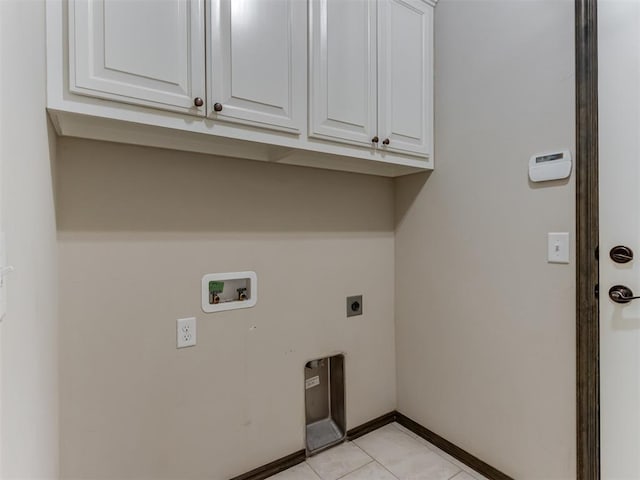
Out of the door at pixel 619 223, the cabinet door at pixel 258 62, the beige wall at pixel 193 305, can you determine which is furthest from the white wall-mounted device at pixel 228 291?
the door at pixel 619 223

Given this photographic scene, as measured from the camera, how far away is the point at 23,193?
0.76 meters

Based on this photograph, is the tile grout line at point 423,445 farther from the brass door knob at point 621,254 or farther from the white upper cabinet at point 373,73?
the white upper cabinet at point 373,73

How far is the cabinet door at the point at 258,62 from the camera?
3.97 feet

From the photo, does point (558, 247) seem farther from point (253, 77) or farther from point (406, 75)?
A: point (253, 77)

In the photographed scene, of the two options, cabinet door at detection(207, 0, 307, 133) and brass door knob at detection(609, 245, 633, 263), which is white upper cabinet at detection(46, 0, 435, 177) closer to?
cabinet door at detection(207, 0, 307, 133)

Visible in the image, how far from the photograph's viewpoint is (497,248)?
161 cm

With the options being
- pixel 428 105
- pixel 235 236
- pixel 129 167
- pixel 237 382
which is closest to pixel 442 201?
pixel 428 105

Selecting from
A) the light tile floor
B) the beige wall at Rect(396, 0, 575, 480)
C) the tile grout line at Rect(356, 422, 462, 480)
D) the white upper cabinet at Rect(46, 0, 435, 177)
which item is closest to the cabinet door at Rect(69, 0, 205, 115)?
the white upper cabinet at Rect(46, 0, 435, 177)

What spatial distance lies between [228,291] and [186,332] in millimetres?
253

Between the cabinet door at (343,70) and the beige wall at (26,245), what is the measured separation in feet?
2.94

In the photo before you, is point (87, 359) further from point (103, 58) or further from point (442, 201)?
point (442, 201)

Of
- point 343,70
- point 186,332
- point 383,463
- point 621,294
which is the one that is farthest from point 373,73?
point 383,463

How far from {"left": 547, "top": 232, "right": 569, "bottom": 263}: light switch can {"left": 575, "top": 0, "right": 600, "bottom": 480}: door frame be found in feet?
0.14

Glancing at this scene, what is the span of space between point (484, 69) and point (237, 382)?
1910mm
